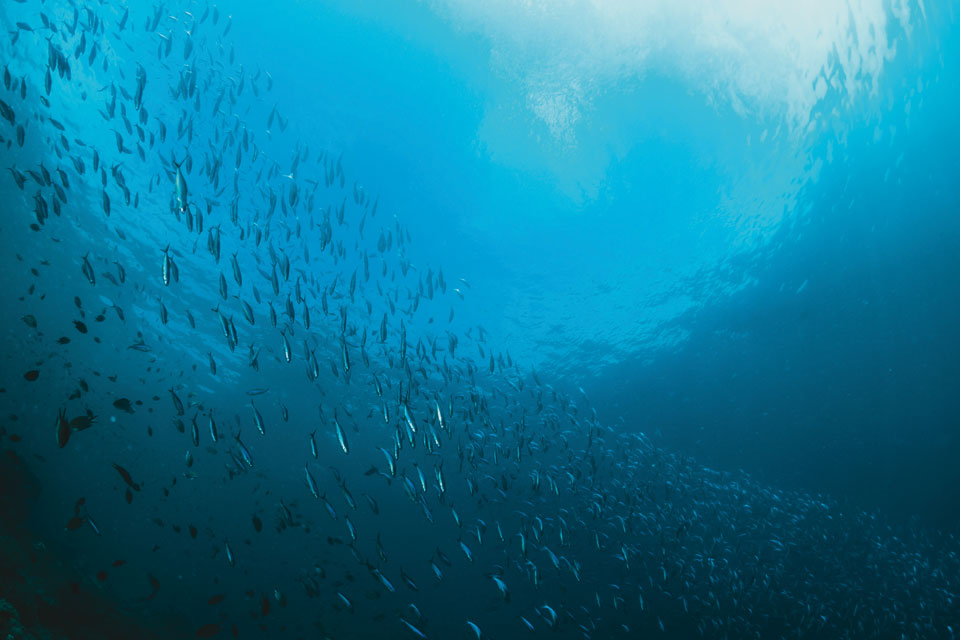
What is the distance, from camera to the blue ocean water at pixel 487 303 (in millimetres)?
12336

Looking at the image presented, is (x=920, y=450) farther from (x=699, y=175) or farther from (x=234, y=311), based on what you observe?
(x=234, y=311)

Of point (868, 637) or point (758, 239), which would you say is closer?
point (758, 239)

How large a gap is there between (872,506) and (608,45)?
28.4 meters

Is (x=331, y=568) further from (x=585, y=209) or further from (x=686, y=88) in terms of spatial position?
(x=686, y=88)

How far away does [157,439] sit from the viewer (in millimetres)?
28766

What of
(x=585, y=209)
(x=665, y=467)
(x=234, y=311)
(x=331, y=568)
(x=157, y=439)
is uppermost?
(x=585, y=209)

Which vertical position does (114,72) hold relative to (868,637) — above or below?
above

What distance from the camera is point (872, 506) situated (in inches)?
1031

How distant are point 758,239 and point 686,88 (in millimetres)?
6738

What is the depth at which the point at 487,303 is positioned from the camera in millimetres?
19578

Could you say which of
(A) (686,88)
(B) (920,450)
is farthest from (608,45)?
(B) (920,450)

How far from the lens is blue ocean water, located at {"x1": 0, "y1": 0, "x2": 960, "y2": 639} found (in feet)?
40.5

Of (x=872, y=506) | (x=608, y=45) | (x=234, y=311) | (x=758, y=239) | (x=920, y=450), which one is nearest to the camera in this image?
(x=608, y=45)

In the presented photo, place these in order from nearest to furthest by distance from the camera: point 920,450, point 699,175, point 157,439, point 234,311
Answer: point 699,175
point 234,311
point 920,450
point 157,439
